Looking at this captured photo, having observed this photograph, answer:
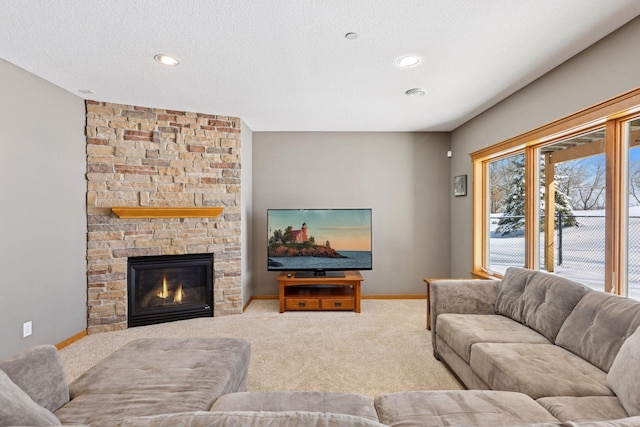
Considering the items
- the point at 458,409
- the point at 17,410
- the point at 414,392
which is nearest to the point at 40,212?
the point at 17,410

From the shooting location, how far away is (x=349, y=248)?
4230mm

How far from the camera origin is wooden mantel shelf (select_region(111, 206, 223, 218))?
11.1 ft

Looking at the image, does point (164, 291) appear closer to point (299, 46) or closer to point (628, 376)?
point (299, 46)

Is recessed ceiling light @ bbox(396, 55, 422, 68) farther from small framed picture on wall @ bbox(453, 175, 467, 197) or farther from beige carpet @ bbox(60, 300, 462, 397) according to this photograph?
beige carpet @ bbox(60, 300, 462, 397)

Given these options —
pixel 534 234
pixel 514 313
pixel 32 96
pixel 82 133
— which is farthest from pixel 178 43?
pixel 534 234

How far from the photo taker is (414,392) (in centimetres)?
138

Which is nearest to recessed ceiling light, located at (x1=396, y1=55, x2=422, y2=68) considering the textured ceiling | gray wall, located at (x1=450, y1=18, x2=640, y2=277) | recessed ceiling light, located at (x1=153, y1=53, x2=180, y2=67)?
the textured ceiling

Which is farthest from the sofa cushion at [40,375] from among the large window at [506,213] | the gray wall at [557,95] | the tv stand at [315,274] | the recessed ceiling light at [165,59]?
the large window at [506,213]

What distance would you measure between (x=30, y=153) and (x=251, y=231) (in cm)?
252

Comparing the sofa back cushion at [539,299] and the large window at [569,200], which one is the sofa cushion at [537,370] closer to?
the sofa back cushion at [539,299]

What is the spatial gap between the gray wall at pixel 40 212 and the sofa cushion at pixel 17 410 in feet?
6.98

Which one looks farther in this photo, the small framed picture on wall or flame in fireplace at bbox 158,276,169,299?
the small framed picture on wall

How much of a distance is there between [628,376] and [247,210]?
3898 mm

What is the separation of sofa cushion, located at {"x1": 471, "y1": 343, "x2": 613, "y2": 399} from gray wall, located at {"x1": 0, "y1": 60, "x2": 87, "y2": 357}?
11.5 feet
